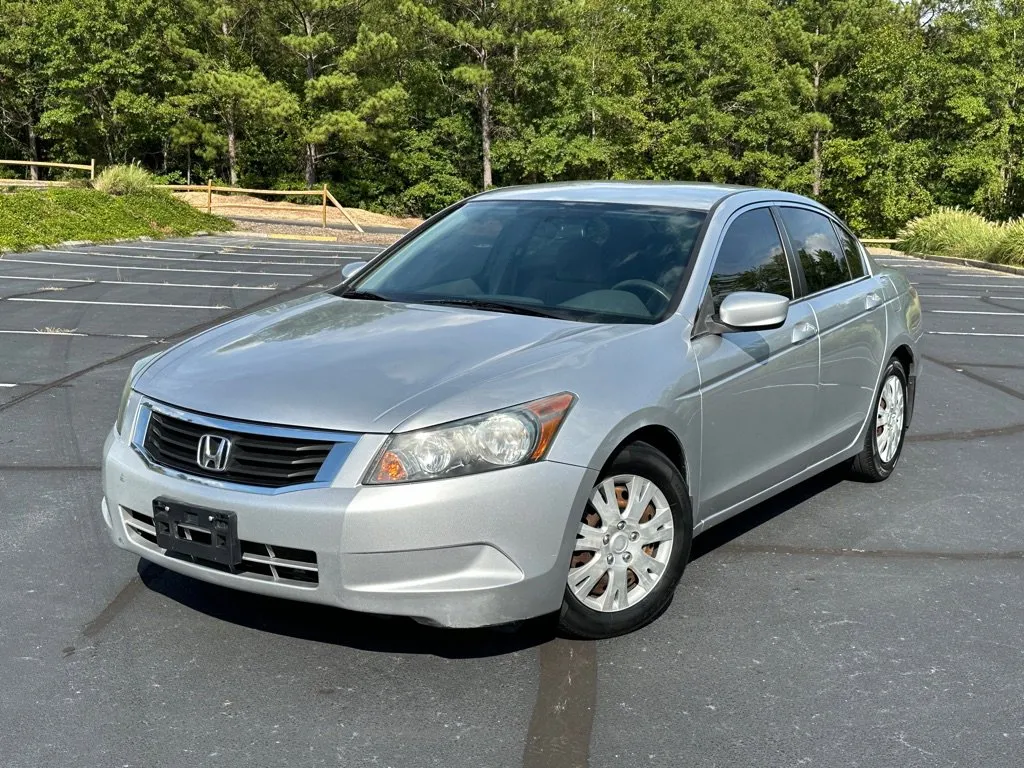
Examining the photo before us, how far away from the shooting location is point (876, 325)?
6199 millimetres

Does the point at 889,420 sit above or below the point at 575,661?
above

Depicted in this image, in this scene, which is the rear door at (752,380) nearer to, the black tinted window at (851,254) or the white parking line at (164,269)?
the black tinted window at (851,254)

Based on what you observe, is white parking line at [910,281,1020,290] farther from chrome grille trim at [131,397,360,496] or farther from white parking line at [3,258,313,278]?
chrome grille trim at [131,397,360,496]

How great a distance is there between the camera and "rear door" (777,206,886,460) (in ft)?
18.4

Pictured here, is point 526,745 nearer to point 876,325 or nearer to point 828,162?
point 876,325

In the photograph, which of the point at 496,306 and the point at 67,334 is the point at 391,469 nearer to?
the point at 496,306

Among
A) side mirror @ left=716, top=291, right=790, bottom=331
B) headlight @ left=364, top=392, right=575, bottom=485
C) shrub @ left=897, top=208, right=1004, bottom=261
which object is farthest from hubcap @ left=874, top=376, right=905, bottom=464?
shrub @ left=897, top=208, right=1004, bottom=261

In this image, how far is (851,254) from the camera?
6.39 metres

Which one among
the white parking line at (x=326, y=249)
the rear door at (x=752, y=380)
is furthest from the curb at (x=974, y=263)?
the rear door at (x=752, y=380)

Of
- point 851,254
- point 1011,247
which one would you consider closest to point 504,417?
point 851,254

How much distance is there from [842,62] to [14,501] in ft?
193

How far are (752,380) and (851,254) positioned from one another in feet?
6.28

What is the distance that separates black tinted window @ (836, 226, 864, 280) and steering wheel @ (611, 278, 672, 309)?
1898 millimetres

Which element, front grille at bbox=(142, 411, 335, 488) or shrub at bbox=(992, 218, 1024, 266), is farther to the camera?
shrub at bbox=(992, 218, 1024, 266)
